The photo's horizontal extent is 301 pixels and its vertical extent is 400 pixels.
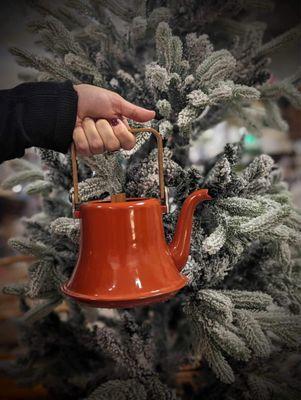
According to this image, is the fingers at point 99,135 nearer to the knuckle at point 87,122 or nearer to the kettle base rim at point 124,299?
the knuckle at point 87,122

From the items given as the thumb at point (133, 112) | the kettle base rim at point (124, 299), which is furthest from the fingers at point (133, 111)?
the kettle base rim at point (124, 299)

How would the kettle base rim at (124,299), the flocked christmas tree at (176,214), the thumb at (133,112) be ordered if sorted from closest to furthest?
1. the kettle base rim at (124,299)
2. the thumb at (133,112)
3. the flocked christmas tree at (176,214)

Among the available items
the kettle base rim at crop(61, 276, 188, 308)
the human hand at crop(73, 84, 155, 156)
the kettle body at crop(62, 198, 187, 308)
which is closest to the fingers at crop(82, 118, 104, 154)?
the human hand at crop(73, 84, 155, 156)

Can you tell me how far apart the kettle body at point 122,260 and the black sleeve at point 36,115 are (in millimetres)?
144

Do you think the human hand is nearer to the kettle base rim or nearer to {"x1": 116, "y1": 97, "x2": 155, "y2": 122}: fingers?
{"x1": 116, "y1": 97, "x2": 155, "y2": 122}: fingers

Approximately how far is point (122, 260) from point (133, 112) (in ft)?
0.92

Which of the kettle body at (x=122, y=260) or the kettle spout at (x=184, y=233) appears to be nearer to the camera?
the kettle body at (x=122, y=260)

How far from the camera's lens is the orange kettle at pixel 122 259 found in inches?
27.2

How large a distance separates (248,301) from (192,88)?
0.48 meters

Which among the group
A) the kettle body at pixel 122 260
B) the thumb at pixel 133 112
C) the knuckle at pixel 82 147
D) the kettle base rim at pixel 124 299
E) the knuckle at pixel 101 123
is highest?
the thumb at pixel 133 112

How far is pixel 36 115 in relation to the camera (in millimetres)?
714

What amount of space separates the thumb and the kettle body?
164 millimetres

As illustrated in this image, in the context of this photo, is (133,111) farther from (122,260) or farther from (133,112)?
(122,260)

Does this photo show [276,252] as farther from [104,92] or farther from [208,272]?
[104,92]
